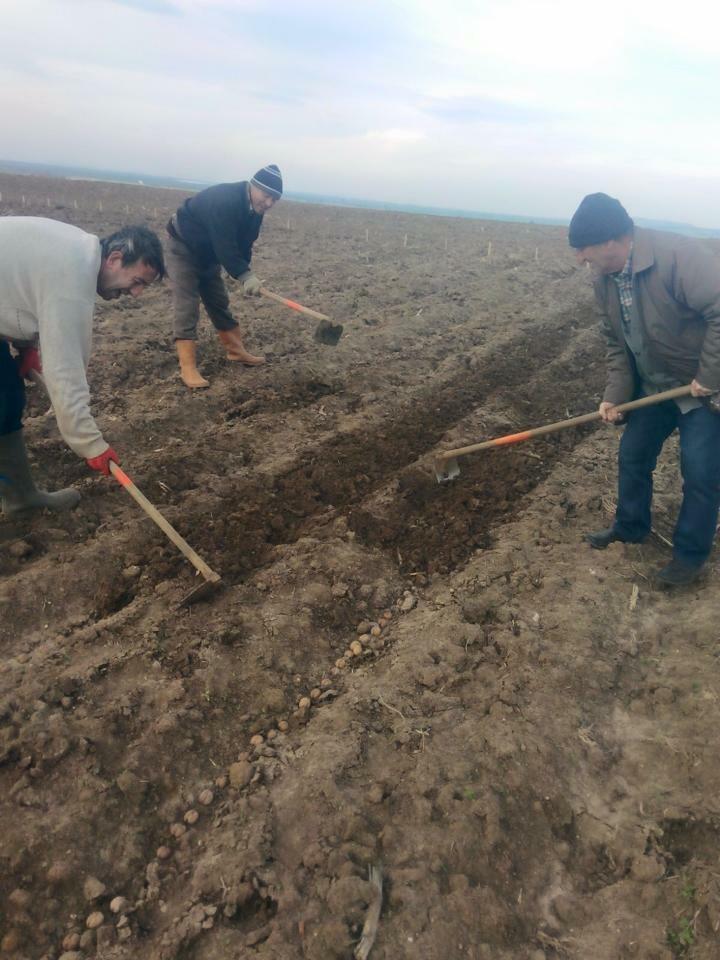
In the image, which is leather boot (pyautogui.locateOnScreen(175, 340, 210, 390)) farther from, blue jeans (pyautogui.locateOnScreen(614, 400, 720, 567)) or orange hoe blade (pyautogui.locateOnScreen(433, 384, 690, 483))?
blue jeans (pyautogui.locateOnScreen(614, 400, 720, 567))

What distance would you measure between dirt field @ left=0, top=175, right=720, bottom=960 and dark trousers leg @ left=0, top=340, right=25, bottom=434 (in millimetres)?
614

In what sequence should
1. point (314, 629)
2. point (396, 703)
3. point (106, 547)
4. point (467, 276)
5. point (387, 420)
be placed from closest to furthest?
point (396, 703) < point (314, 629) < point (106, 547) < point (387, 420) < point (467, 276)

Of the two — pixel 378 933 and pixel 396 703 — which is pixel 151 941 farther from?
pixel 396 703

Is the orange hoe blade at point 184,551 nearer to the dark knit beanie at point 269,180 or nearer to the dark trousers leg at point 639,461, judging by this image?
the dark trousers leg at point 639,461

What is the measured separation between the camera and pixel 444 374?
6.43m

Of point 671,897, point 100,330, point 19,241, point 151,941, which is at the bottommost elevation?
point 151,941

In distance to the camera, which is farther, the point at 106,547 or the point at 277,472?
the point at 277,472

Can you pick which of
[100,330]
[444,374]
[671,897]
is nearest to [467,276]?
[444,374]

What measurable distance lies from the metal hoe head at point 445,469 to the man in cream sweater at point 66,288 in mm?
2163

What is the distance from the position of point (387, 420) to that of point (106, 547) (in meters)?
2.60

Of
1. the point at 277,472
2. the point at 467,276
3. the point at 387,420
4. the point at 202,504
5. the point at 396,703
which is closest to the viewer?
the point at 396,703

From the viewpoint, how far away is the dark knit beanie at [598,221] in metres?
2.91

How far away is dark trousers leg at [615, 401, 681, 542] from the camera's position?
3.48 metres

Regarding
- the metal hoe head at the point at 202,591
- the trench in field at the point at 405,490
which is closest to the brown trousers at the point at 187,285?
the trench in field at the point at 405,490
